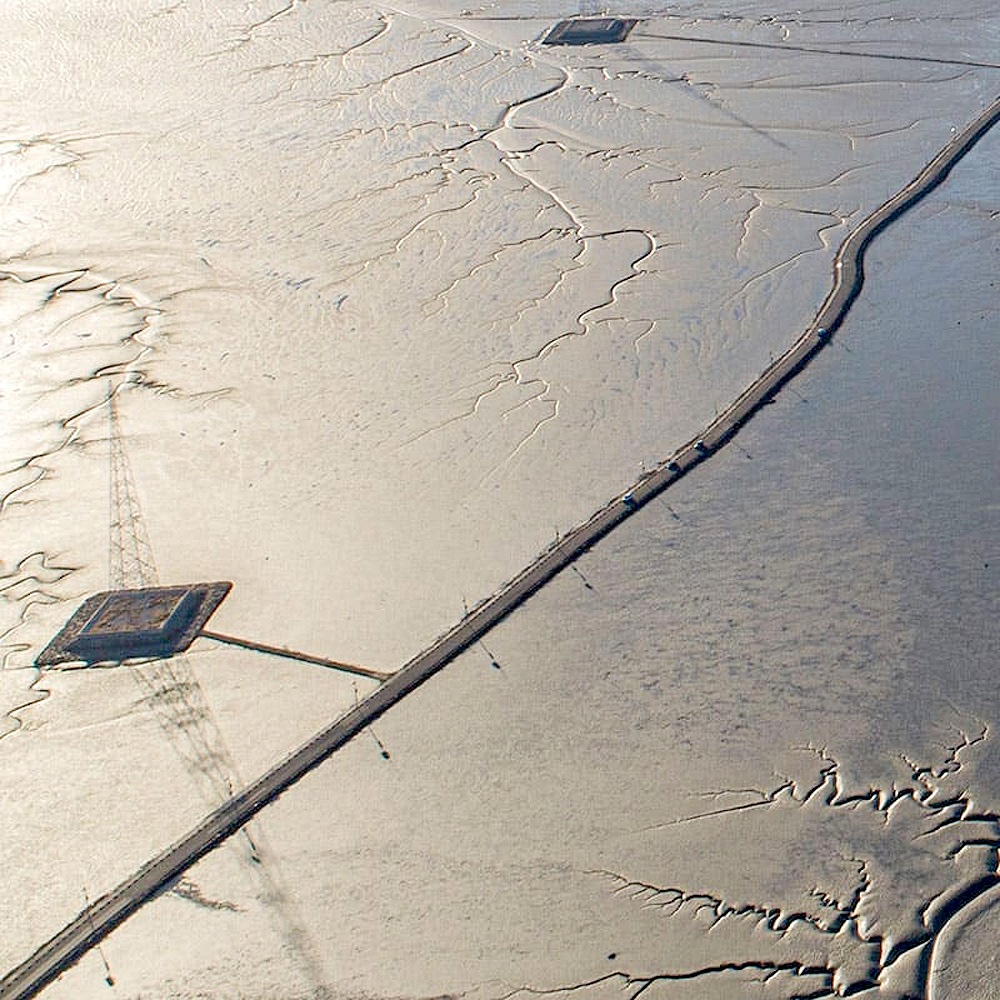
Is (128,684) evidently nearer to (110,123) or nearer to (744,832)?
(744,832)

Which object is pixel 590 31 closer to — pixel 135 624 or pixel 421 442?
pixel 421 442

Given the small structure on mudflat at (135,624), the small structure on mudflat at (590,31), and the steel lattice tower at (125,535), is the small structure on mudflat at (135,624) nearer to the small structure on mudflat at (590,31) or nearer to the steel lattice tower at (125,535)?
the steel lattice tower at (125,535)

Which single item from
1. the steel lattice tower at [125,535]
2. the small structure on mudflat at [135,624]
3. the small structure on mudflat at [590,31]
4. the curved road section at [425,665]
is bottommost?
the curved road section at [425,665]

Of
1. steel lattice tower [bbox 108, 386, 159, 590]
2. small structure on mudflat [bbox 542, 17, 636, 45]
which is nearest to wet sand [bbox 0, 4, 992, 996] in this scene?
steel lattice tower [bbox 108, 386, 159, 590]

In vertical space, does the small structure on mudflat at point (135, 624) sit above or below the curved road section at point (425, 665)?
above

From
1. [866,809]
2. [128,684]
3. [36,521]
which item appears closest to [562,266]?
[36,521]

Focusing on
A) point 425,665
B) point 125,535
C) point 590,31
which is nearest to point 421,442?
point 125,535

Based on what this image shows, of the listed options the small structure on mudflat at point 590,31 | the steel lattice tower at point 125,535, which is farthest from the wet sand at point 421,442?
the small structure on mudflat at point 590,31
